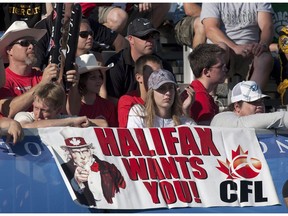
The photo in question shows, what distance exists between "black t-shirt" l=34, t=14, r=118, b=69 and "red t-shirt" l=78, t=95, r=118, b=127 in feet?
2.41

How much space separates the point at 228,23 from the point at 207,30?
0.24 metres

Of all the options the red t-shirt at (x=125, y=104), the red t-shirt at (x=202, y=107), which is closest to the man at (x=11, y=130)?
the red t-shirt at (x=125, y=104)

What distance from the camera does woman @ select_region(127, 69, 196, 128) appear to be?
7.75m

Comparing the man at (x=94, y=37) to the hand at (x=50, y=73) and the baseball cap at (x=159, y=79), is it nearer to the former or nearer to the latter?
the hand at (x=50, y=73)

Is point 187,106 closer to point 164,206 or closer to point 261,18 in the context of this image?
point 164,206

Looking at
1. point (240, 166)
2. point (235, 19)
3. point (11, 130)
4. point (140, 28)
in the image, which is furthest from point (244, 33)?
point (11, 130)

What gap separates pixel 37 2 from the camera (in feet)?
34.0

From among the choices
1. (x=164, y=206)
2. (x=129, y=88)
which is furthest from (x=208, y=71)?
(x=164, y=206)

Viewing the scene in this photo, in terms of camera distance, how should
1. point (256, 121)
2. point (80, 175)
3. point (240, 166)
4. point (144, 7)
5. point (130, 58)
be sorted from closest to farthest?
point (80, 175), point (240, 166), point (256, 121), point (130, 58), point (144, 7)

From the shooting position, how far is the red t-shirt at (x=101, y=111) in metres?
8.34

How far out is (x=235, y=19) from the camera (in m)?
9.99

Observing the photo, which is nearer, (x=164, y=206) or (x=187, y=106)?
(x=164, y=206)

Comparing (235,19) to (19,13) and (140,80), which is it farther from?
(19,13)

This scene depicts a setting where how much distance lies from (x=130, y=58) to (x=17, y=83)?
1.30m
